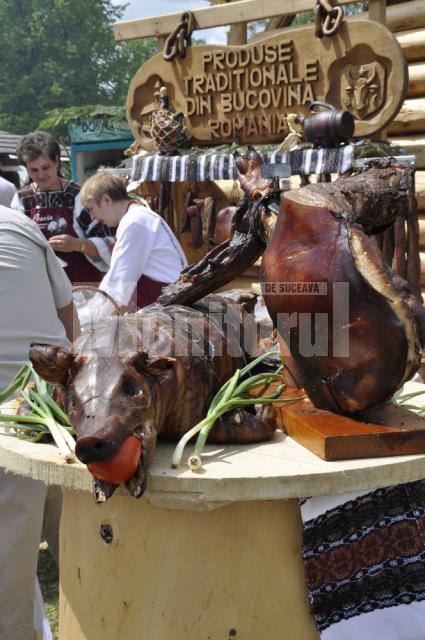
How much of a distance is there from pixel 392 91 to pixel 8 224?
114 inches

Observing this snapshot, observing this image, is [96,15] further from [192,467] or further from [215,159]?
[192,467]

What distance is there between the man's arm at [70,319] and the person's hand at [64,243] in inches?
72.5

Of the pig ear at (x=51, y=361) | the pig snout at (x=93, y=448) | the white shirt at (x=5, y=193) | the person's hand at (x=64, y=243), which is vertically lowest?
the person's hand at (x=64, y=243)

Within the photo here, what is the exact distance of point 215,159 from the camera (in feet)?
17.9

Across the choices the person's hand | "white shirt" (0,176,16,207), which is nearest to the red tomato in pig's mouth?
"white shirt" (0,176,16,207)

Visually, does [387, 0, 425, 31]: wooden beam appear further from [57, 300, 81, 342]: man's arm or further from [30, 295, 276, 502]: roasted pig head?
[30, 295, 276, 502]: roasted pig head

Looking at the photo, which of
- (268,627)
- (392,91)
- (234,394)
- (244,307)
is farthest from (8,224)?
(392,91)

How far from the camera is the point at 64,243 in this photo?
4.88m

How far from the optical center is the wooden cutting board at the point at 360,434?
1672 millimetres

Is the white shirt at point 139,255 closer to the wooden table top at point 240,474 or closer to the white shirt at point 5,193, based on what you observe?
the white shirt at point 5,193

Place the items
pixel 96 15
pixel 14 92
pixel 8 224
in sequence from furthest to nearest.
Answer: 1. pixel 96 15
2. pixel 14 92
3. pixel 8 224

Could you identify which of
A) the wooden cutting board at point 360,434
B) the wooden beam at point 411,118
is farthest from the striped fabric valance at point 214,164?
the wooden cutting board at point 360,434

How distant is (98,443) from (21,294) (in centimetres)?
145

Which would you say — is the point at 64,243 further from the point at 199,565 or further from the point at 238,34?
the point at 199,565
